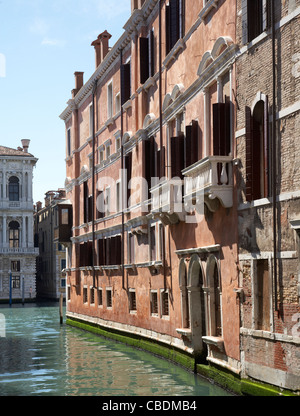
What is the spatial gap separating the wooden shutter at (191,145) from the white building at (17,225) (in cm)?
4245

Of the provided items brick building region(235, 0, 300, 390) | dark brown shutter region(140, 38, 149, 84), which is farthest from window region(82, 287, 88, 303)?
brick building region(235, 0, 300, 390)

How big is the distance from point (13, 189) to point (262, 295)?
47.8 meters

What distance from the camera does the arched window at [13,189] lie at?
2266 inches

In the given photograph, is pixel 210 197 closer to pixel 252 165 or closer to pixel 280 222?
pixel 252 165

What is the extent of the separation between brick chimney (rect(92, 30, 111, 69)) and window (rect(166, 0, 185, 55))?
28.8ft

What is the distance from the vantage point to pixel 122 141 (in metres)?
Result: 22.2

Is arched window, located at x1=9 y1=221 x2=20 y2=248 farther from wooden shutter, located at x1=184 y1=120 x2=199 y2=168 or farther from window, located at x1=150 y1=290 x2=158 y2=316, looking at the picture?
wooden shutter, located at x1=184 y1=120 x2=199 y2=168

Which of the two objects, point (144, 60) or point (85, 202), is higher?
point (144, 60)

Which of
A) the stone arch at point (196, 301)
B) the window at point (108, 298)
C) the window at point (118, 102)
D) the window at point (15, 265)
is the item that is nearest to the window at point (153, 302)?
the stone arch at point (196, 301)

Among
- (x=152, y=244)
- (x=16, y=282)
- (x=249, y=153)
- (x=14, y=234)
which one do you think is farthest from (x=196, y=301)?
(x=14, y=234)

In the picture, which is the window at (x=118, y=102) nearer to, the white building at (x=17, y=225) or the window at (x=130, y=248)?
the window at (x=130, y=248)

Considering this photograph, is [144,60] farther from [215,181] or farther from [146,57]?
[215,181]

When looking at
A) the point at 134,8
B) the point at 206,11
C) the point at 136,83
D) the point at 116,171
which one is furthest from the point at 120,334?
the point at 206,11

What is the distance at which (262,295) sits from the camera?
11.6 metres
